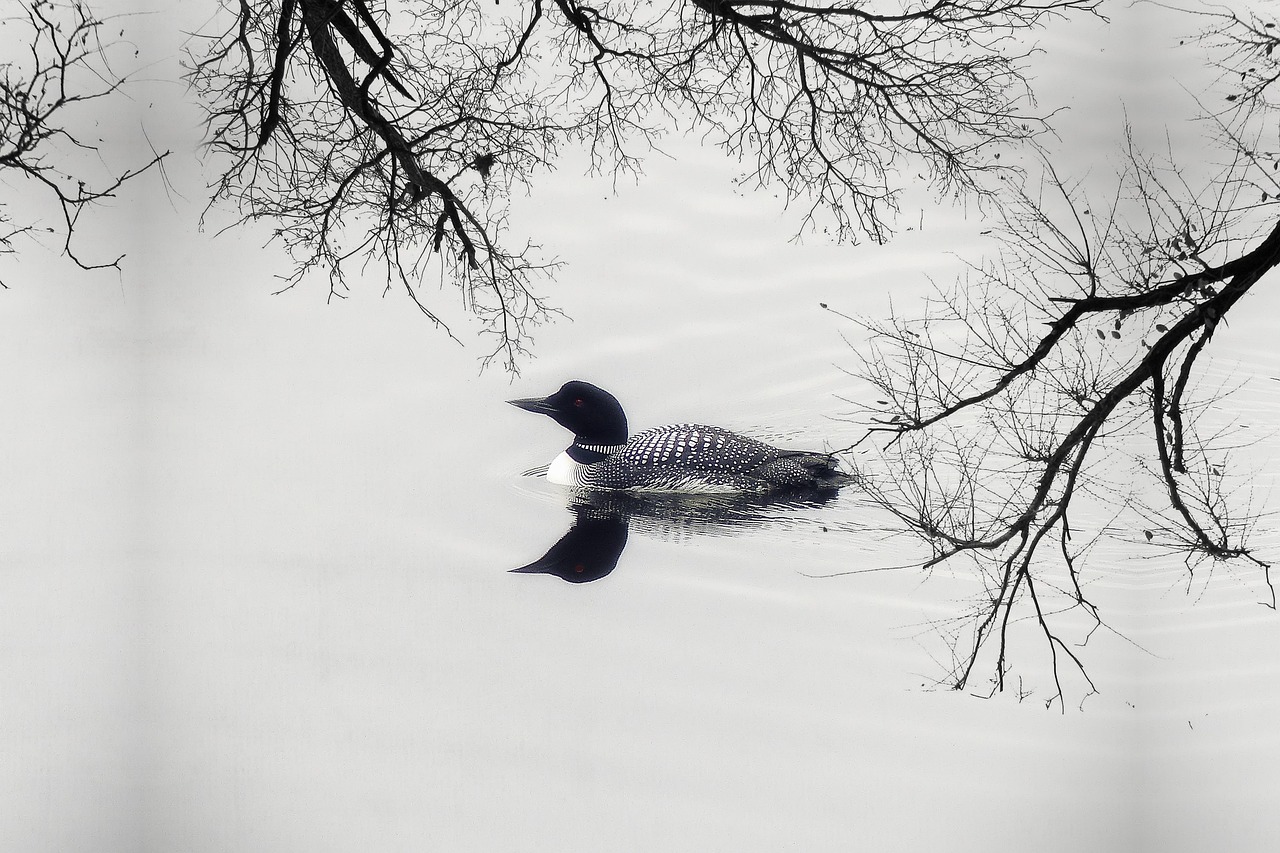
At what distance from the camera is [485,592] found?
2443 millimetres

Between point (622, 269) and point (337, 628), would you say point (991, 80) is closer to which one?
point (622, 269)

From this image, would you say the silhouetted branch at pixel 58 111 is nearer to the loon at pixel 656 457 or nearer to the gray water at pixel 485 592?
the gray water at pixel 485 592

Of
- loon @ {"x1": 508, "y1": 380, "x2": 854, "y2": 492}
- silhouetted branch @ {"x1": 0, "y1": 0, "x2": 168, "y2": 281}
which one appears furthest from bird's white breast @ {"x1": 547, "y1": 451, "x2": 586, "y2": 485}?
silhouetted branch @ {"x1": 0, "y1": 0, "x2": 168, "y2": 281}

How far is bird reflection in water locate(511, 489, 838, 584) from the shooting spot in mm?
2375

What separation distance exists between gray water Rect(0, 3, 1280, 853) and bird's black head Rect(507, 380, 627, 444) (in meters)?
0.04

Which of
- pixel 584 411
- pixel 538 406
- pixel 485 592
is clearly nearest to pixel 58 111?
pixel 538 406

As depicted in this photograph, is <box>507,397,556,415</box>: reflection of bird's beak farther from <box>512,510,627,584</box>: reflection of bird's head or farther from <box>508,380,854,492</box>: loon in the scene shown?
<box>512,510,627,584</box>: reflection of bird's head

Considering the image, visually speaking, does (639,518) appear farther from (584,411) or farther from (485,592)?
(485,592)

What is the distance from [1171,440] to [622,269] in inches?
55.5

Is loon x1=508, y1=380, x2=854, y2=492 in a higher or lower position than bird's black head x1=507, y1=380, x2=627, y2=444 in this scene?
lower

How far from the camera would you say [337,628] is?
2453 mm

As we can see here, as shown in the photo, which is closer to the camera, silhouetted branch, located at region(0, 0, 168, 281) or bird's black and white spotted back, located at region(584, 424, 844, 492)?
silhouetted branch, located at region(0, 0, 168, 281)

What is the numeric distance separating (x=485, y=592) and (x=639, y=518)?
445 millimetres

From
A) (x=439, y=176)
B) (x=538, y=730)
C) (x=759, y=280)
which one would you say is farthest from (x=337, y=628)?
(x=759, y=280)
